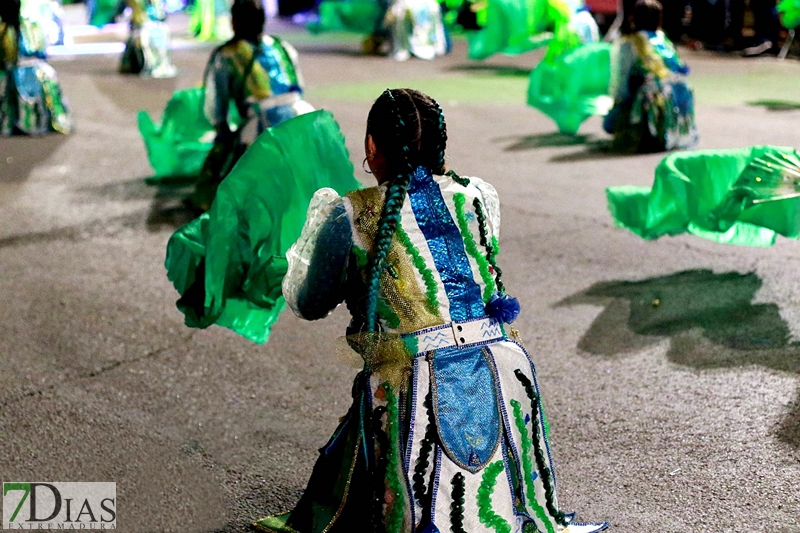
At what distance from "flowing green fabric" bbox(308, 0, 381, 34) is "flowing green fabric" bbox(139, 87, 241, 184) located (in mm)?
8478

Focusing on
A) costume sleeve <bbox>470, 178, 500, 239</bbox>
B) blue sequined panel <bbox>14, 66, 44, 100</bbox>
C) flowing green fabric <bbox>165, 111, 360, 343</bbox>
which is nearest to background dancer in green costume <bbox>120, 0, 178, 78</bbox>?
blue sequined panel <bbox>14, 66, 44, 100</bbox>

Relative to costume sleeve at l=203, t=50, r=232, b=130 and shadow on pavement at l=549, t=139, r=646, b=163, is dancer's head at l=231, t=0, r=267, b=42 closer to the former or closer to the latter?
costume sleeve at l=203, t=50, r=232, b=130

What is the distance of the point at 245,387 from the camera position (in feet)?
13.4

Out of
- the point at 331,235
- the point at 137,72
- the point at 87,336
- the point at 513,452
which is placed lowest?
the point at 137,72

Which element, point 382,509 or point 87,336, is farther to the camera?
point 87,336

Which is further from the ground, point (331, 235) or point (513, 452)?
point (331, 235)

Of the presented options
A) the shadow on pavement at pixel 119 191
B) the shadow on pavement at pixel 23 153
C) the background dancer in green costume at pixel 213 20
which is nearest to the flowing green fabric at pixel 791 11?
the shadow on pavement at pixel 119 191

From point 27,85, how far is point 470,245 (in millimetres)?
7849

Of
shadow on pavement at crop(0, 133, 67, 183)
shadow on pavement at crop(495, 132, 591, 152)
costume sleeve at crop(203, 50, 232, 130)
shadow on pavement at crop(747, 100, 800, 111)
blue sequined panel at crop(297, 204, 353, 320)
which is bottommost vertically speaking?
shadow on pavement at crop(0, 133, 67, 183)

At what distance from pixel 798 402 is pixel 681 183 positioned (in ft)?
4.44

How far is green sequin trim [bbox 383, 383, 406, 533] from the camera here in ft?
7.95

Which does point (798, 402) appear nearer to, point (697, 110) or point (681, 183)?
point (681, 183)

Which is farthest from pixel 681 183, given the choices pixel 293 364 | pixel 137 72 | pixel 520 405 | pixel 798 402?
pixel 137 72

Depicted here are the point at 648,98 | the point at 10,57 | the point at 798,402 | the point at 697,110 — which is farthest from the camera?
the point at 697,110
